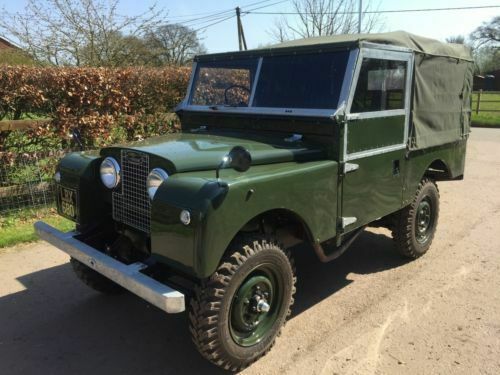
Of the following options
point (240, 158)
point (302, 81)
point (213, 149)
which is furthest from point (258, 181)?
point (302, 81)

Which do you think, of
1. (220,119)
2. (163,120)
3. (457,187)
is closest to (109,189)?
(220,119)

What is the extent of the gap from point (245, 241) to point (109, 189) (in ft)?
4.06

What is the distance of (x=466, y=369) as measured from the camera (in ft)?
9.71

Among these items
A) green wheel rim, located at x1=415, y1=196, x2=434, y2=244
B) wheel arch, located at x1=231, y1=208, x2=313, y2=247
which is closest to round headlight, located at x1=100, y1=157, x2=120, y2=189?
wheel arch, located at x1=231, y1=208, x2=313, y2=247

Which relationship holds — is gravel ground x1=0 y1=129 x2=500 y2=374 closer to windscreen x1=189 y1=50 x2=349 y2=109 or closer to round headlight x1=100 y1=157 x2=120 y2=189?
round headlight x1=100 y1=157 x2=120 y2=189

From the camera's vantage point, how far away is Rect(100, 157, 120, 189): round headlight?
3277mm

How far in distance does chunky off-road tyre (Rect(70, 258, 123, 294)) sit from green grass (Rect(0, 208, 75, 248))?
147 centimetres

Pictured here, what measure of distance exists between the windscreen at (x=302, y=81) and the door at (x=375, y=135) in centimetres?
16

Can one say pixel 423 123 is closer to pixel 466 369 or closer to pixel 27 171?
pixel 466 369

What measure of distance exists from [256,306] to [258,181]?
2.74 ft

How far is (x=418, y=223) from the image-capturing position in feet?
15.7

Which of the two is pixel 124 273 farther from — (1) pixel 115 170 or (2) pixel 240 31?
(2) pixel 240 31

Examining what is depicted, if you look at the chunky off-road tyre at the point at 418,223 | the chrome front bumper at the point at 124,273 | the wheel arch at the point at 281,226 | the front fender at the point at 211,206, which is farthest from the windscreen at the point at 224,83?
the chunky off-road tyre at the point at 418,223

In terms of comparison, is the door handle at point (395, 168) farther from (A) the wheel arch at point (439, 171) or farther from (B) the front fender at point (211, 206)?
(B) the front fender at point (211, 206)
